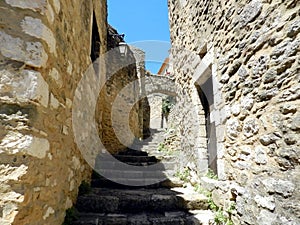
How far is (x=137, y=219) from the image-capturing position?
2.36 metres

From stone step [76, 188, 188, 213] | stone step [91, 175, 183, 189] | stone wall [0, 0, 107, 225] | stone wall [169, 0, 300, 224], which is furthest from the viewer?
stone step [91, 175, 183, 189]

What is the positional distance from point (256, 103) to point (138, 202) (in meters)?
1.88

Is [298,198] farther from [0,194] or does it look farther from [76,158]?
[76,158]

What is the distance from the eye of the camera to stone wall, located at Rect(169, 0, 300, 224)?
155cm

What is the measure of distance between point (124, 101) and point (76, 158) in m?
4.13

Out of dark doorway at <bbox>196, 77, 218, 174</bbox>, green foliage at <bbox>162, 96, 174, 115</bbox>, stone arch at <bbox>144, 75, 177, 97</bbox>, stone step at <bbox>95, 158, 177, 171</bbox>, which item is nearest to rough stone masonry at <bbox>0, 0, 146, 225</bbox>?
stone step at <bbox>95, 158, 177, 171</bbox>

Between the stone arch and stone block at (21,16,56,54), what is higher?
the stone arch

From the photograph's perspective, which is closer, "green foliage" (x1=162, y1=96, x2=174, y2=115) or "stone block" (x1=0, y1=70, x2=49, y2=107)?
"stone block" (x1=0, y1=70, x2=49, y2=107)

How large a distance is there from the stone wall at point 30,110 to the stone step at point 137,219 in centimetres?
57

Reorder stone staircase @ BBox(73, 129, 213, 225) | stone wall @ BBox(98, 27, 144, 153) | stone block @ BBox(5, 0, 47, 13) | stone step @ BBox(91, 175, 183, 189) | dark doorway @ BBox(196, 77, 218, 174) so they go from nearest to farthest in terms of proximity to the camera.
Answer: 1. stone block @ BBox(5, 0, 47, 13)
2. stone staircase @ BBox(73, 129, 213, 225)
3. dark doorway @ BBox(196, 77, 218, 174)
4. stone step @ BBox(91, 175, 183, 189)
5. stone wall @ BBox(98, 27, 144, 153)

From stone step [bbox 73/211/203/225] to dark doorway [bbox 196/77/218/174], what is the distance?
0.91 m

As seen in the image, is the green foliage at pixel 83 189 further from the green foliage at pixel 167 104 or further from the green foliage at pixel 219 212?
the green foliage at pixel 167 104

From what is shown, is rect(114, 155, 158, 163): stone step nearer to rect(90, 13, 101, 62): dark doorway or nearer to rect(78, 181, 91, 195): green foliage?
rect(78, 181, 91, 195): green foliage

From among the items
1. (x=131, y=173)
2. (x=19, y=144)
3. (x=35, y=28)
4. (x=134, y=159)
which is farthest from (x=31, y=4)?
(x=134, y=159)
